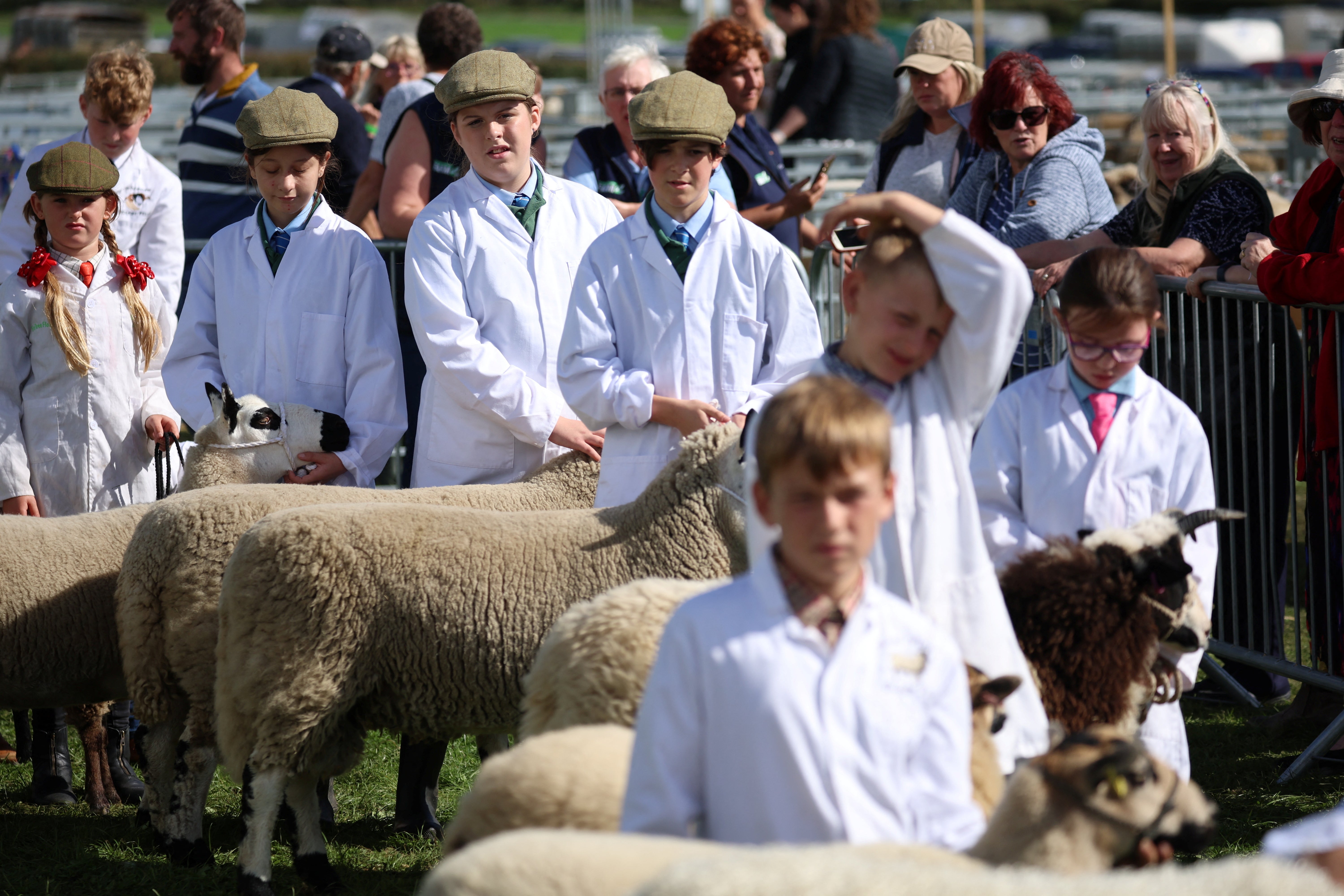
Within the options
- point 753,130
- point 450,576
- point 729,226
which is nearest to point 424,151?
point 753,130

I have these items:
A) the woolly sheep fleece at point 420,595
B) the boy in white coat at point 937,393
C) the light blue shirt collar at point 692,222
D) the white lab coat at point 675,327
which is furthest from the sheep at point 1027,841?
the light blue shirt collar at point 692,222

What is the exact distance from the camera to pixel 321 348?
4621mm

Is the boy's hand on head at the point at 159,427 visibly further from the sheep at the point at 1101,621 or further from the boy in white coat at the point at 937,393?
the sheep at the point at 1101,621

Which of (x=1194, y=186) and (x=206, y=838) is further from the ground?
(x=1194, y=186)

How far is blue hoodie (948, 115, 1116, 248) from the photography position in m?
5.32

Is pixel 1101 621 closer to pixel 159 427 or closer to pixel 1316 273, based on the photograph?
pixel 1316 273

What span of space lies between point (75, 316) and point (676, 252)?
2250 millimetres

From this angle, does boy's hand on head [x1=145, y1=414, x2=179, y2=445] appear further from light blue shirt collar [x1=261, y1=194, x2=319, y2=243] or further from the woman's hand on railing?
the woman's hand on railing

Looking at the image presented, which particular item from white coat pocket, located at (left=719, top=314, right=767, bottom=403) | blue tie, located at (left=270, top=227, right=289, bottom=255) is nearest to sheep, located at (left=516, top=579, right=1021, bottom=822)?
white coat pocket, located at (left=719, top=314, right=767, bottom=403)

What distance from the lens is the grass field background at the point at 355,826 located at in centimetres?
408

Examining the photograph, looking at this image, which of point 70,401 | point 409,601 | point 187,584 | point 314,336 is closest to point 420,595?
point 409,601

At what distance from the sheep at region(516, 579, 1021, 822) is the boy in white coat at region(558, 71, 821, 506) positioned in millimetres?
919

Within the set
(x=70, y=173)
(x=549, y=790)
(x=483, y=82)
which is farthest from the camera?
(x=70, y=173)

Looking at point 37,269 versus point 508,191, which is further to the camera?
point 37,269
